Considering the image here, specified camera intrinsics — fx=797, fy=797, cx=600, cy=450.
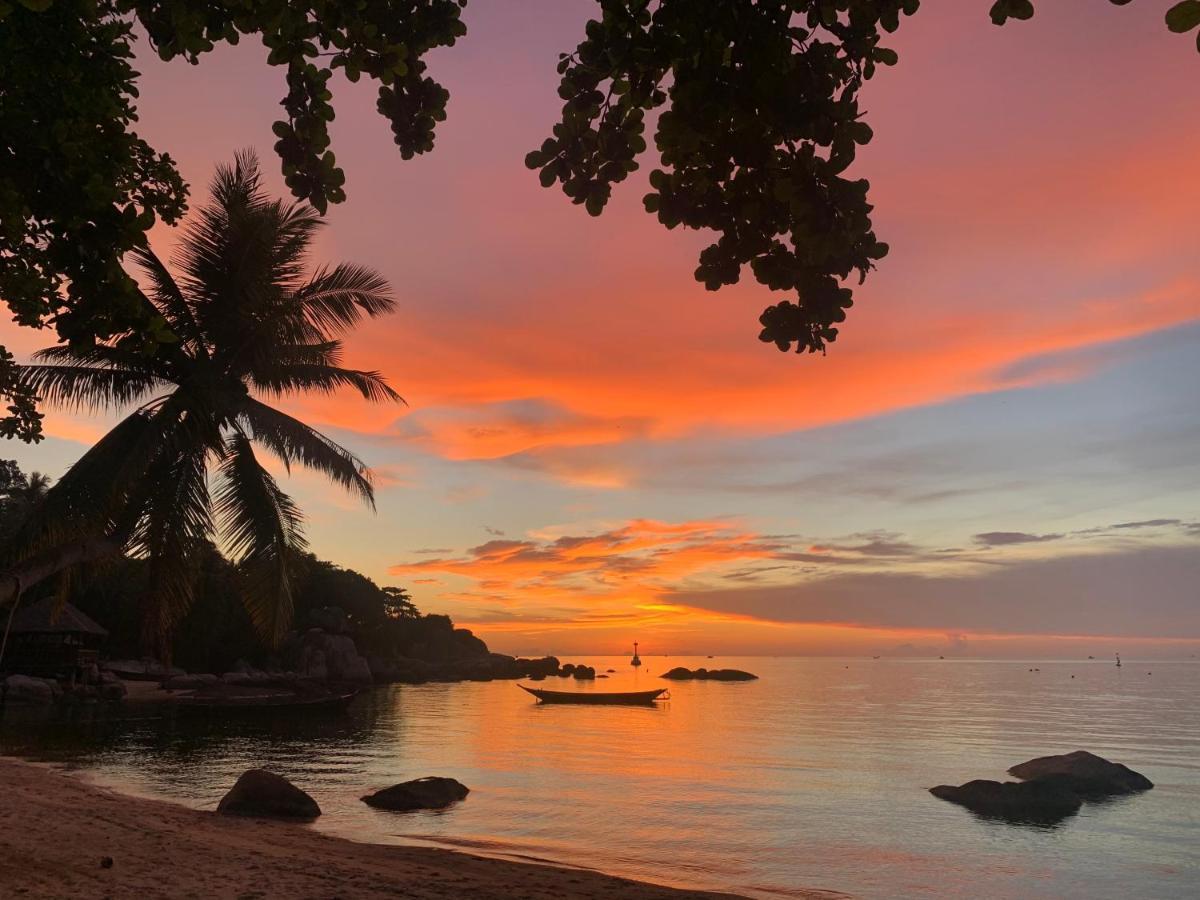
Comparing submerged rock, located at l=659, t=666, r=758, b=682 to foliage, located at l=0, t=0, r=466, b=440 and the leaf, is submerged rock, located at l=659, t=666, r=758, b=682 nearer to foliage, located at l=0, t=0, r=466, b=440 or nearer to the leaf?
foliage, located at l=0, t=0, r=466, b=440

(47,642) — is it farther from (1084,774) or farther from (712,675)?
(712,675)

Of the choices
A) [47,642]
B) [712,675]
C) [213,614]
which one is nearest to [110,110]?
[47,642]

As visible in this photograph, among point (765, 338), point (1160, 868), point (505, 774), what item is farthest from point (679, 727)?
point (765, 338)

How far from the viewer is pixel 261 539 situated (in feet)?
60.4

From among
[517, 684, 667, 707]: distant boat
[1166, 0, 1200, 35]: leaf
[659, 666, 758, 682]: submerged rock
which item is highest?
[1166, 0, 1200, 35]: leaf

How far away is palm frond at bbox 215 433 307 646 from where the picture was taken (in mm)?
18297

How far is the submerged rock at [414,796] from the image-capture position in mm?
19406

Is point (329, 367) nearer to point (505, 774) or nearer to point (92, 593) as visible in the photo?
point (505, 774)

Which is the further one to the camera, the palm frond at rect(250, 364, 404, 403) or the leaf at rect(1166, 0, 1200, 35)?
the palm frond at rect(250, 364, 404, 403)

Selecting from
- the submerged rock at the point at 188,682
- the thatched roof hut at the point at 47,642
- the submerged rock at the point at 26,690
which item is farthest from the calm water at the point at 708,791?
the thatched roof hut at the point at 47,642

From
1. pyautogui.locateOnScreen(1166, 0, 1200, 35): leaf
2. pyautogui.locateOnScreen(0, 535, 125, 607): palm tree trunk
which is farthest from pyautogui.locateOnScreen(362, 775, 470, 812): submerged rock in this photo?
pyautogui.locateOnScreen(1166, 0, 1200, 35): leaf

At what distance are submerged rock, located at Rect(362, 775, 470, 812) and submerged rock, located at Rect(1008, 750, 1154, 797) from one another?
58.6 ft

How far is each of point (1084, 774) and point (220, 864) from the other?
1007 inches

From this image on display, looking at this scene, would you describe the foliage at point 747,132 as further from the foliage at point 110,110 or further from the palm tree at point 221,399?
the palm tree at point 221,399
